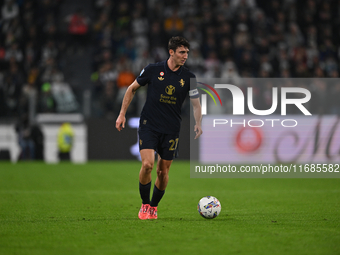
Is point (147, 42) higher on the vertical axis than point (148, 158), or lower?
higher

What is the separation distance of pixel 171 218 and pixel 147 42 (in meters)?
13.2

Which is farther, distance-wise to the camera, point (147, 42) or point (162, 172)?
point (147, 42)

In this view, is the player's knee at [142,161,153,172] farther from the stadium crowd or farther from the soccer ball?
the stadium crowd

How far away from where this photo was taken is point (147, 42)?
18.9m

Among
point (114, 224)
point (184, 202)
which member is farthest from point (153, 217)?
point (184, 202)

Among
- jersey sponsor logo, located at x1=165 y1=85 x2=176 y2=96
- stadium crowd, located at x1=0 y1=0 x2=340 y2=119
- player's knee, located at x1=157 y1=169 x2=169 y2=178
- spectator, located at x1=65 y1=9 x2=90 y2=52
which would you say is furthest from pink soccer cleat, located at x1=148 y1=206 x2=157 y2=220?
spectator, located at x1=65 y1=9 x2=90 y2=52

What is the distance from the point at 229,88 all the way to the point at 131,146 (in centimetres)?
380

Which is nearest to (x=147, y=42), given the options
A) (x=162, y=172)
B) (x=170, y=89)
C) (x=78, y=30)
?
(x=78, y=30)

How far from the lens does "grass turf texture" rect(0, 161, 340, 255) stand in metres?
4.70

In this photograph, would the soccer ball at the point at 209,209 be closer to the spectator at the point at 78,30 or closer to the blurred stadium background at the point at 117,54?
the blurred stadium background at the point at 117,54

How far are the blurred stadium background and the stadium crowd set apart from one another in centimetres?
4

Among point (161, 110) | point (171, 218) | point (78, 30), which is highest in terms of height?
point (78, 30)

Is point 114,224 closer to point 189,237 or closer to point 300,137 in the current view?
point 189,237

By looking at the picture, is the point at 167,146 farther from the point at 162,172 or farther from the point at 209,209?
the point at 209,209
